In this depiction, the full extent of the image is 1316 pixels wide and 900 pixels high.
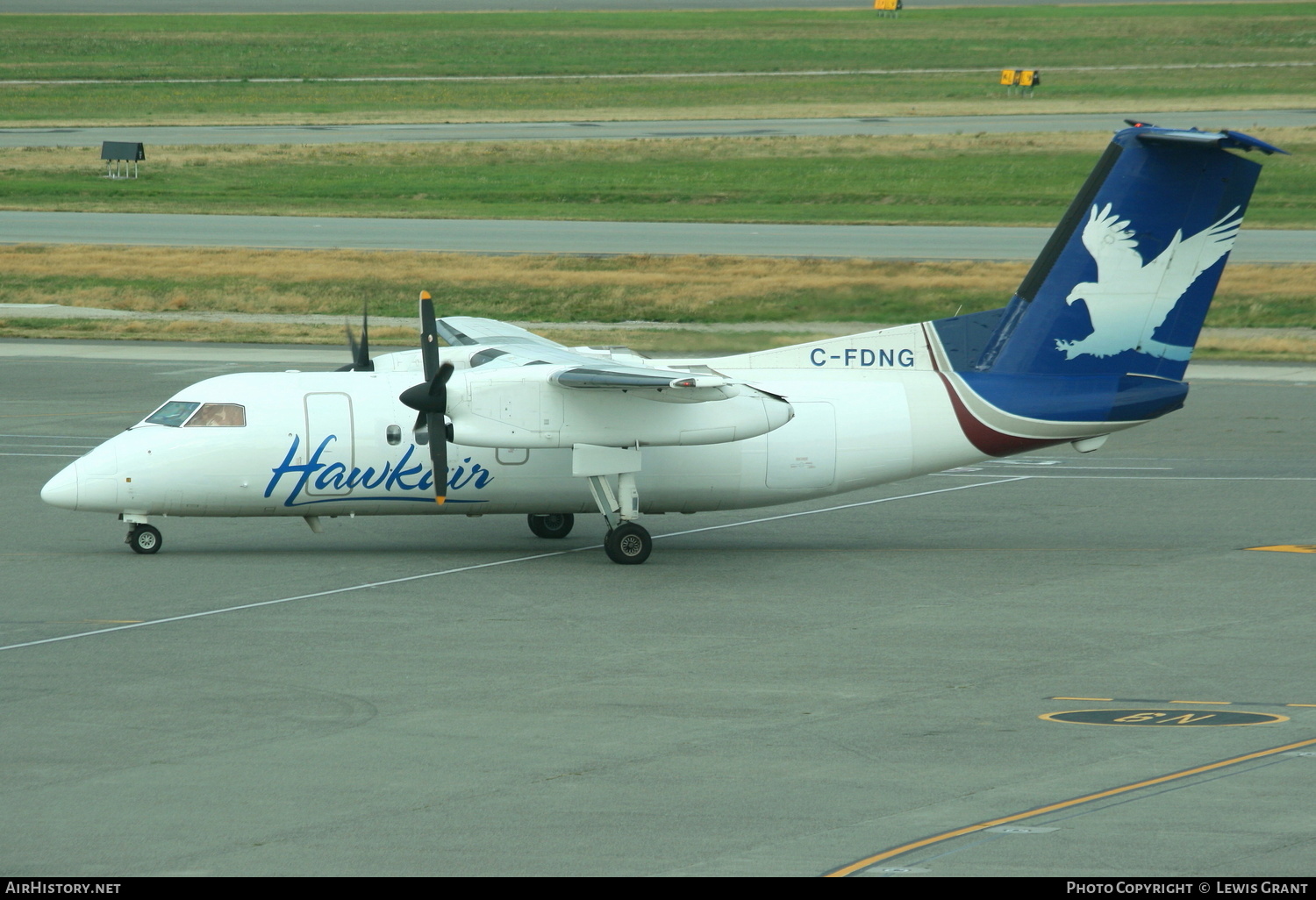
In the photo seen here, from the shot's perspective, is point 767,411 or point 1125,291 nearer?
point 767,411

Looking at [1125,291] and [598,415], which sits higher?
[1125,291]

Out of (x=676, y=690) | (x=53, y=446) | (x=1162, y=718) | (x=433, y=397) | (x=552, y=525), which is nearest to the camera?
(x=1162, y=718)

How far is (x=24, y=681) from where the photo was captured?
16359 mm

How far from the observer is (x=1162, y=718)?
15156mm

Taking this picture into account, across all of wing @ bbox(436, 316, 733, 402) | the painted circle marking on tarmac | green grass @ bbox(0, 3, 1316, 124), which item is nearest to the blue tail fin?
wing @ bbox(436, 316, 733, 402)

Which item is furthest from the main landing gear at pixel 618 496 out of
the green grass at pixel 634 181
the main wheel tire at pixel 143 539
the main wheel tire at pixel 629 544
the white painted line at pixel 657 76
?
the white painted line at pixel 657 76

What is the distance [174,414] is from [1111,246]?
14.5 metres

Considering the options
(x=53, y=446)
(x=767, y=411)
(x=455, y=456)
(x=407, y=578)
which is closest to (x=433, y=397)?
(x=455, y=456)

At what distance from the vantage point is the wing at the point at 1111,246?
2311 cm

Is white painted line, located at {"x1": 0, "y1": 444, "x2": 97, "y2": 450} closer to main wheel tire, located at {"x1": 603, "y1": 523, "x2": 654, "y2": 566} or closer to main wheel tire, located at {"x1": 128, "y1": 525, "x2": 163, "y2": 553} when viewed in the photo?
main wheel tire, located at {"x1": 128, "y1": 525, "x2": 163, "y2": 553}

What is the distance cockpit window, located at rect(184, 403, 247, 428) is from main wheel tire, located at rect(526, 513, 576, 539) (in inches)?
190

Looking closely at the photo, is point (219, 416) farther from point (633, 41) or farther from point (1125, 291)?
point (633, 41)

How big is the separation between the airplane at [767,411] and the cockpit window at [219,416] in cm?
3

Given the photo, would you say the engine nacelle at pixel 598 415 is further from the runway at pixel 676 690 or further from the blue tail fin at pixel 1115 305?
the blue tail fin at pixel 1115 305
